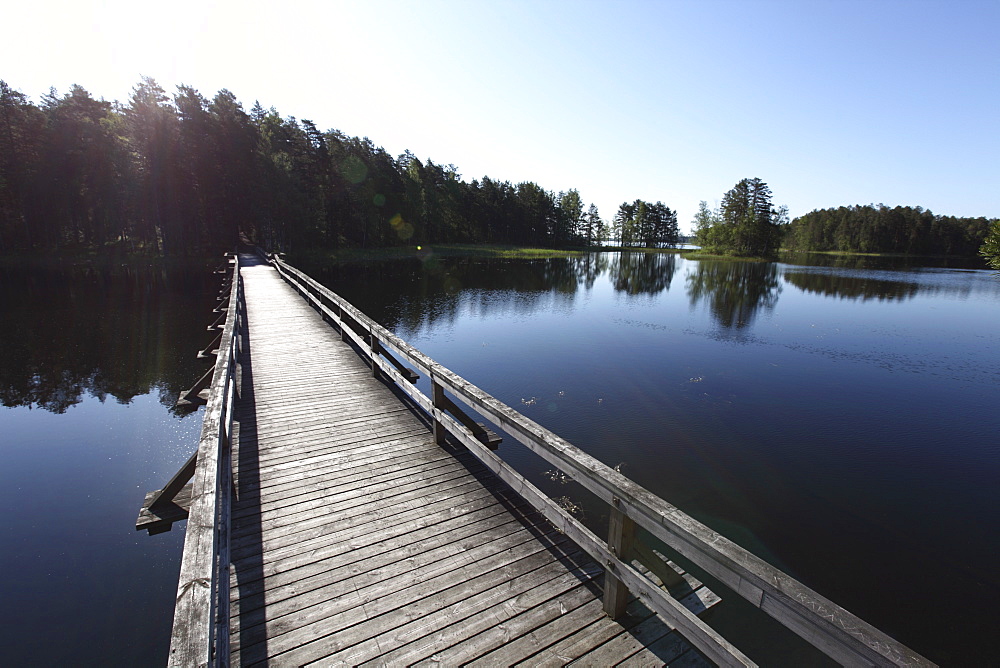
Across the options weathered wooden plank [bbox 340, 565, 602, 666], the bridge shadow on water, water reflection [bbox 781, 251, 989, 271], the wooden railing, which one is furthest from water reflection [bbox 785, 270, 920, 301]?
the bridge shadow on water

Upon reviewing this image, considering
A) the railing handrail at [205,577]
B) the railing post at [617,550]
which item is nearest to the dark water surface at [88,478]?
the railing handrail at [205,577]

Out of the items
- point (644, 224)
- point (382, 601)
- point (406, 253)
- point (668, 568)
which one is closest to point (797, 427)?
point (668, 568)

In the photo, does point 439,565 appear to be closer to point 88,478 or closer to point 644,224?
point 88,478

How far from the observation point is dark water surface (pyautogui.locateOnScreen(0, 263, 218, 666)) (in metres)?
5.19

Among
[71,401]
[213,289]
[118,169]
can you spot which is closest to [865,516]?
[71,401]

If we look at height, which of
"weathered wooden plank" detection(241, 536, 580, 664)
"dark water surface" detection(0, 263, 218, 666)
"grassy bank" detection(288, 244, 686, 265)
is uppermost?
"grassy bank" detection(288, 244, 686, 265)

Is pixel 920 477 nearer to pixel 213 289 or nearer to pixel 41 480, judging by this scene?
pixel 41 480

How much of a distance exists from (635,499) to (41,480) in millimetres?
10946

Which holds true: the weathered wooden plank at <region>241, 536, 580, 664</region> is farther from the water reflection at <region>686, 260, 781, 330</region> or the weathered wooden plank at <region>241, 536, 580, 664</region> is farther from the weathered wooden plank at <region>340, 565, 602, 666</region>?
the water reflection at <region>686, 260, 781, 330</region>

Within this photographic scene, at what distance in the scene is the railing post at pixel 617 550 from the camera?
287 centimetres

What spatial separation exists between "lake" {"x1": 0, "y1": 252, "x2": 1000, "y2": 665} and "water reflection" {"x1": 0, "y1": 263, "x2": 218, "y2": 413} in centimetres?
12

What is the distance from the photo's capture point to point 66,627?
5.18 meters

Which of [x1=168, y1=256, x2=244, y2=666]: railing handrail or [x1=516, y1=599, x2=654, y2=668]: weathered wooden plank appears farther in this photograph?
[x1=516, y1=599, x2=654, y2=668]: weathered wooden plank

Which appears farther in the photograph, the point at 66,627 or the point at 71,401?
the point at 71,401
